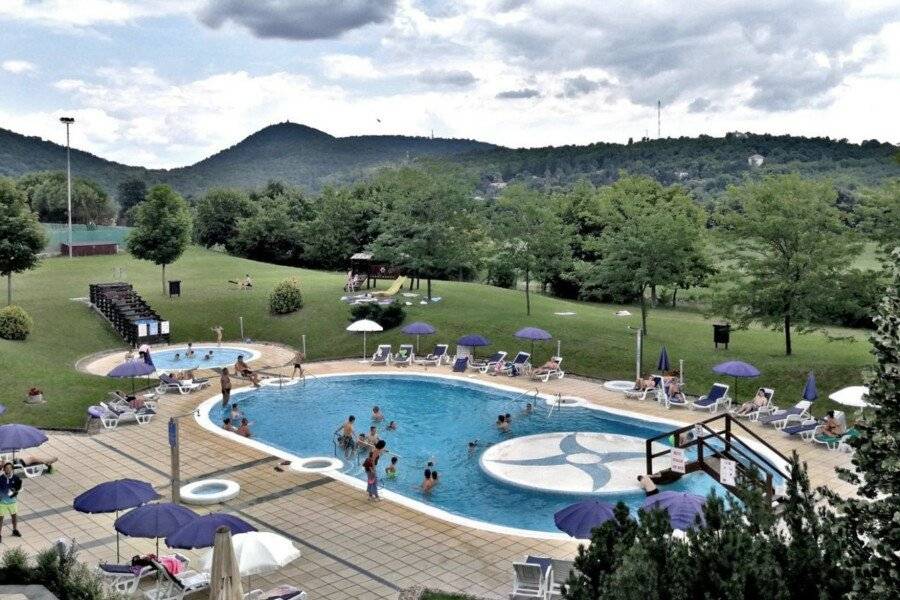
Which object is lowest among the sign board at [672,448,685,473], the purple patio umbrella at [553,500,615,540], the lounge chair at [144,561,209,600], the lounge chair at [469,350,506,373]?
the lounge chair at [144,561,209,600]

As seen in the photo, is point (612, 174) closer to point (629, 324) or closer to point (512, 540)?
point (629, 324)

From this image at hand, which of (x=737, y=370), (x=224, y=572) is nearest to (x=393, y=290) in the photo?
(x=737, y=370)

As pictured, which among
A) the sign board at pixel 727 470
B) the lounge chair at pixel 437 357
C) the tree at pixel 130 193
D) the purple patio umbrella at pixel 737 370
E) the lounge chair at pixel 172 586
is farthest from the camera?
the tree at pixel 130 193

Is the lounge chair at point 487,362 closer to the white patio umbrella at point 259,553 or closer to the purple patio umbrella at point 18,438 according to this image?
the purple patio umbrella at point 18,438

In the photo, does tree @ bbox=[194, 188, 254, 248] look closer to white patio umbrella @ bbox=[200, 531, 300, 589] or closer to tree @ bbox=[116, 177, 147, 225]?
white patio umbrella @ bbox=[200, 531, 300, 589]

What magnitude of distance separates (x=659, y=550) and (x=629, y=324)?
98.7 feet

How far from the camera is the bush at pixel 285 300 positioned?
3884 centimetres

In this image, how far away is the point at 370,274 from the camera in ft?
155

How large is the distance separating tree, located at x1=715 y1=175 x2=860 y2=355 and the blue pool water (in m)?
7.23

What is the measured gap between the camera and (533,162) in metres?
155

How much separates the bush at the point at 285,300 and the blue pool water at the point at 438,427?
10.5 meters

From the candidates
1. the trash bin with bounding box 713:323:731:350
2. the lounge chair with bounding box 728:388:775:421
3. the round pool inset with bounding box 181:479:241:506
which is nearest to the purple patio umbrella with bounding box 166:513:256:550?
the round pool inset with bounding box 181:479:241:506

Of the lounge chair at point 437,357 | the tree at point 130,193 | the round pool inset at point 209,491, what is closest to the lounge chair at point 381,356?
the lounge chair at point 437,357

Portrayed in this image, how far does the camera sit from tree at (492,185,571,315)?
122 ft
